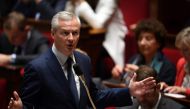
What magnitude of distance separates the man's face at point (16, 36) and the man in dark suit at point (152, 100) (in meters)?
1.35

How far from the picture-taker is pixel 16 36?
337 centimetres

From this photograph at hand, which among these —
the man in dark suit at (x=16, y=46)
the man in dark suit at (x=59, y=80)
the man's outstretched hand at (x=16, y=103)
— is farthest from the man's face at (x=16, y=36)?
the man's outstretched hand at (x=16, y=103)

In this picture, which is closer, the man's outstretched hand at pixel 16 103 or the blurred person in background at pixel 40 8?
the man's outstretched hand at pixel 16 103

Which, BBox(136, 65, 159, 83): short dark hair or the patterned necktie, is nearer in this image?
the patterned necktie

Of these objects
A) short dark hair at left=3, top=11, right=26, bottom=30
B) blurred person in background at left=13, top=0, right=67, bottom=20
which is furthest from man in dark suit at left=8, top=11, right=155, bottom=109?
blurred person in background at left=13, top=0, right=67, bottom=20

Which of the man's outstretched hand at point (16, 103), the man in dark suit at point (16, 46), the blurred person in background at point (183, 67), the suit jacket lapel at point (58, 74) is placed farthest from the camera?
the man in dark suit at point (16, 46)

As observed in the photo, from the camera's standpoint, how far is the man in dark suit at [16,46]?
125 inches

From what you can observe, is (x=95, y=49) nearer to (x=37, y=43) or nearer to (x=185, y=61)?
(x=37, y=43)

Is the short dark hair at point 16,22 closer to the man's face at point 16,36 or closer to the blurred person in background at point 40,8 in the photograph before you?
the man's face at point 16,36

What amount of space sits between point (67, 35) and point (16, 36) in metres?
1.60

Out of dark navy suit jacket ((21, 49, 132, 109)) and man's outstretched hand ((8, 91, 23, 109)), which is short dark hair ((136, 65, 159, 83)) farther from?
man's outstretched hand ((8, 91, 23, 109))

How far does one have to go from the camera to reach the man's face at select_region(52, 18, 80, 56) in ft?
5.98

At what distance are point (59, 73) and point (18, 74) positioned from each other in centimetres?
133

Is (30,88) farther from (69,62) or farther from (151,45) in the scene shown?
(151,45)
